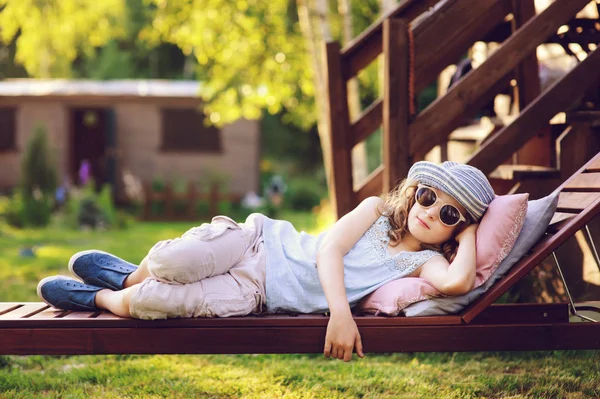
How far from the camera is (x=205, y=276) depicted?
321 centimetres

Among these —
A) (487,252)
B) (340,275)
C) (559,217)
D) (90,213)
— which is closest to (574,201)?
(559,217)

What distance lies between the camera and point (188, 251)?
3.11m

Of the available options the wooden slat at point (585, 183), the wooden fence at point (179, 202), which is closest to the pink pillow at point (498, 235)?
the wooden slat at point (585, 183)

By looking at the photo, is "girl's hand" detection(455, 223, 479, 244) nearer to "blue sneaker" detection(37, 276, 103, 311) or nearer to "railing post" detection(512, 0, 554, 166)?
"blue sneaker" detection(37, 276, 103, 311)

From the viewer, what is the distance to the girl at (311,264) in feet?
Answer: 10.1

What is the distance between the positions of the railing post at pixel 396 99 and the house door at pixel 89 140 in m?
14.5

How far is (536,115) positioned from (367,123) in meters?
1.42

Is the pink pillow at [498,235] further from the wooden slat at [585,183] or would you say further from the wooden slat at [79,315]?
the wooden slat at [79,315]

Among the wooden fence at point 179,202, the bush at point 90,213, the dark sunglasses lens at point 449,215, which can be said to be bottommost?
the wooden fence at point 179,202

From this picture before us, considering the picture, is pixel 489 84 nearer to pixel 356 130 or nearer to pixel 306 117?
pixel 356 130

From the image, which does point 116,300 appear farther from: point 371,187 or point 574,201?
point 371,187

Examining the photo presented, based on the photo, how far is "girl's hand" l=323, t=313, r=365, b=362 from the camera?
300cm

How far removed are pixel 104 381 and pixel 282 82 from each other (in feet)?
27.0

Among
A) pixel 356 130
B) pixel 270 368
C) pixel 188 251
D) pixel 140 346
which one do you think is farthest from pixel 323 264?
pixel 356 130
